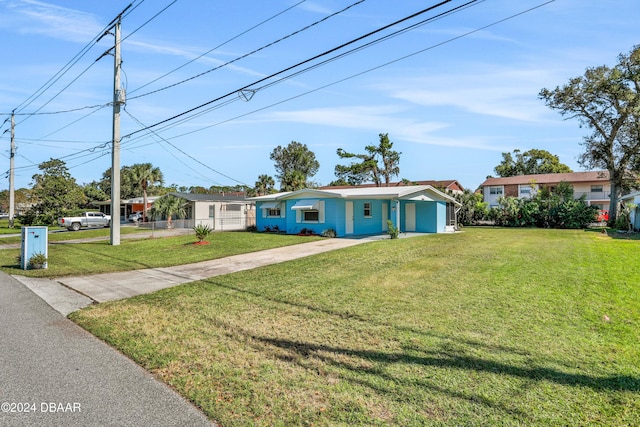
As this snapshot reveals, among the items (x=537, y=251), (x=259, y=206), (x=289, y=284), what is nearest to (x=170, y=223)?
(x=259, y=206)

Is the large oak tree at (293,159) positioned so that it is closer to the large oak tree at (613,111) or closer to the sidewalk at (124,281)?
the large oak tree at (613,111)

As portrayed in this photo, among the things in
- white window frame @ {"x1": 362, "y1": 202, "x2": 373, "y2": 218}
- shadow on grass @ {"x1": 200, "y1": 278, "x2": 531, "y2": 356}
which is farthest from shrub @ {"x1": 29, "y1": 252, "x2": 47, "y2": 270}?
white window frame @ {"x1": 362, "y1": 202, "x2": 373, "y2": 218}

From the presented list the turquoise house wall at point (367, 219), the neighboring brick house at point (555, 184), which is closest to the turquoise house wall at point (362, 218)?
the turquoise house wall at point (367, 219)

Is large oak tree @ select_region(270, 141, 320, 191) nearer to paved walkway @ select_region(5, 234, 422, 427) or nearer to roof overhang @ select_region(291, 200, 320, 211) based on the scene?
roof overhang @ select_region(291, 200, 320, 211)

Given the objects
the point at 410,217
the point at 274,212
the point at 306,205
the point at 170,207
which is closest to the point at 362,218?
the point at 306,205

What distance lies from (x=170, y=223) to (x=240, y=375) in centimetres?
2836

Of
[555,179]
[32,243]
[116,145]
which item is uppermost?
[555,179]

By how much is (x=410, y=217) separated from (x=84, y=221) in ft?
90.9

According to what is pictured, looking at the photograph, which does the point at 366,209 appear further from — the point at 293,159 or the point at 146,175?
the point at 293,159

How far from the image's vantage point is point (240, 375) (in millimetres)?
3908

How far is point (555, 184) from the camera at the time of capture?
46312 millimetres

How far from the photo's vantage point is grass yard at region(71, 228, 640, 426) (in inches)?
128

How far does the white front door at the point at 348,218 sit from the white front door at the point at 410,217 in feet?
15.0

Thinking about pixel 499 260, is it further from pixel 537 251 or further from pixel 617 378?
pixel 617 378
